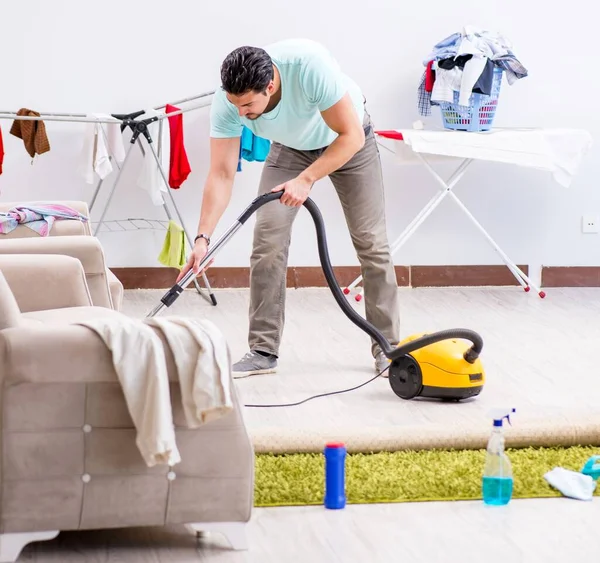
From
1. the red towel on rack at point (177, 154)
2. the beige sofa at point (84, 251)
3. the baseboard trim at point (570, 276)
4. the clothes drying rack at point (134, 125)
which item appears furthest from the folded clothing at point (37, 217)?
the baseboard trim at point (570, 276)

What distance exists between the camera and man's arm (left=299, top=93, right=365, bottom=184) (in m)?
3.22

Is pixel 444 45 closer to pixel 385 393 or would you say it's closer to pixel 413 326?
pixel 413 326

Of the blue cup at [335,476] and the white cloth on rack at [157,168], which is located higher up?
the white cloth on rack at [157,168]

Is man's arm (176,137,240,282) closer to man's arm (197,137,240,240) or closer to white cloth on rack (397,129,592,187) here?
man's arm (197,137,240,240)

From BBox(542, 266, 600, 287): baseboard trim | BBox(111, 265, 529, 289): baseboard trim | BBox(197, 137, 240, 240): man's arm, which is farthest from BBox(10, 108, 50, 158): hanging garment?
BBox(542, 266, 600, 287): baseboard trim

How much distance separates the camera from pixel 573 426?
2787 millimetres

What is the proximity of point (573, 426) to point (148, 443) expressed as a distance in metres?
1.25

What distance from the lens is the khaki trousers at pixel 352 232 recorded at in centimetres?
355

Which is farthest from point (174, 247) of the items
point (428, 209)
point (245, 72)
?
point (245, 72)

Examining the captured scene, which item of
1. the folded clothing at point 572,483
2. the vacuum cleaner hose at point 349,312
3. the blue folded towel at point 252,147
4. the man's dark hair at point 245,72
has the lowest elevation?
the folded clothing at point 572,483

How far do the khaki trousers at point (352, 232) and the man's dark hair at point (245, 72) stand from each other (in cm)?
56

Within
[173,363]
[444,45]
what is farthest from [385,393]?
[444,45]

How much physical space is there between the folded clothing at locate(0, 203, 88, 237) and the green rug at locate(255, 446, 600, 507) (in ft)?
4.89

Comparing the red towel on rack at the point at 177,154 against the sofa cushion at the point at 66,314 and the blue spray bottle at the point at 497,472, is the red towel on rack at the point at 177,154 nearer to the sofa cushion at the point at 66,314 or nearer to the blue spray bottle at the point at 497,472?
the sofa cushion at the point at 66,314
